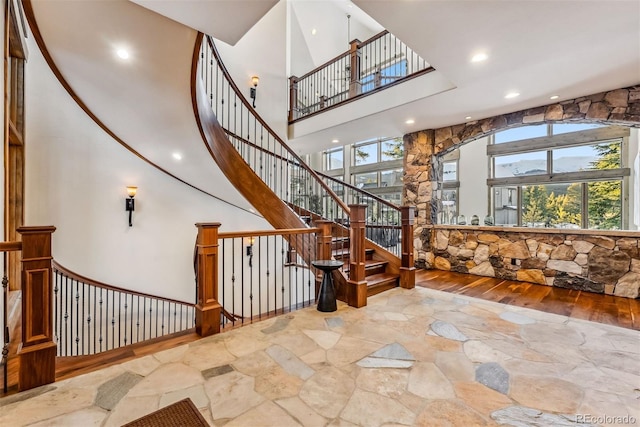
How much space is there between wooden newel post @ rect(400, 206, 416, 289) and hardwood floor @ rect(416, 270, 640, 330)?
375 millimetres

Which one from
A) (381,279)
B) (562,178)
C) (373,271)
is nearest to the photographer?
(381,279)

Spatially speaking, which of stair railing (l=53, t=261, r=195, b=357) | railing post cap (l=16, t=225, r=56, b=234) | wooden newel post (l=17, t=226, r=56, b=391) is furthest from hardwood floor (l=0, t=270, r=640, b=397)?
stair railing (l=53, t=261, r=195, b=357)

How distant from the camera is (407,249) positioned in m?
4.21

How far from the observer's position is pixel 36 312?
1.86m

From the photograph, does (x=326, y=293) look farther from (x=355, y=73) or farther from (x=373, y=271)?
(x=355, y=73)

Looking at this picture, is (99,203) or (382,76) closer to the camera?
(99,203)

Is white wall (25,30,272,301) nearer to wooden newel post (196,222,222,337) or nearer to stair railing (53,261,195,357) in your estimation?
stair railing (53,261,195,357)

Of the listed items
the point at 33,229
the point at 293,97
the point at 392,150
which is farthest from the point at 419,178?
the point at 33,229

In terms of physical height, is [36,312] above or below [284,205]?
below

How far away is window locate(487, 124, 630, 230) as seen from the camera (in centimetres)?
642

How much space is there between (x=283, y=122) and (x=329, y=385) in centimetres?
546

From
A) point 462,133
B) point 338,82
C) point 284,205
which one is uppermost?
point 338,82

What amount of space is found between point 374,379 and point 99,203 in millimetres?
4485

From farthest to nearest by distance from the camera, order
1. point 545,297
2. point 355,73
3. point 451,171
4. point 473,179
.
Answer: point 451,171 < point 473,179 < point 355,73 < point 545,297
